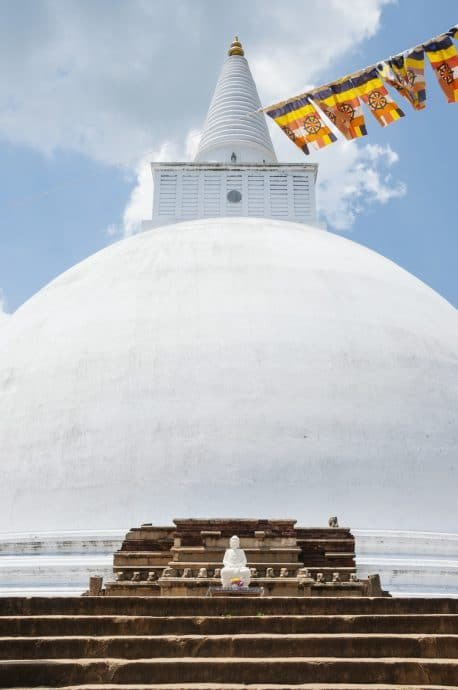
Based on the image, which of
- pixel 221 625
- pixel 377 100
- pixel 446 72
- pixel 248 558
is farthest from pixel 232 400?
pixel 446 72

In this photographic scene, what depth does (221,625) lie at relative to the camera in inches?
210

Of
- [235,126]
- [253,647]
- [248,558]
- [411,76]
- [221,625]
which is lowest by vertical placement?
[253,647]

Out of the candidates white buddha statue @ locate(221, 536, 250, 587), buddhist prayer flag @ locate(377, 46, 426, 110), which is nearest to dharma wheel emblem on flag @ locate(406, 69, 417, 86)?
buddhist prayer flag @ locate(377, 46, 426, 110)

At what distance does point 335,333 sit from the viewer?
12172 mm

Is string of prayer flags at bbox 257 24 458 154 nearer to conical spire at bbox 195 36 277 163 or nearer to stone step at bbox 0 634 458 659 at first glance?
conical spire at bbox 195 36 277 163

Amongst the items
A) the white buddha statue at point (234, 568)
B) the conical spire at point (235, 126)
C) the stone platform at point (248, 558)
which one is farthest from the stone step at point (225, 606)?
the conical spire at point (235, 126)

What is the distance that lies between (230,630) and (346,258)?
10267mm

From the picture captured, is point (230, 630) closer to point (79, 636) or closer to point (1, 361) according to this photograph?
point (79, 636)

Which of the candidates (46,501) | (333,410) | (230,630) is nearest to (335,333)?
(333,410)

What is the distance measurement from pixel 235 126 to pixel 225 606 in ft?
55.4

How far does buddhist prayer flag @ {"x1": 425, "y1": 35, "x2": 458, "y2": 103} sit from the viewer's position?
1098 cm

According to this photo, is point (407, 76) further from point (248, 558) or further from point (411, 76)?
point (248, 558)

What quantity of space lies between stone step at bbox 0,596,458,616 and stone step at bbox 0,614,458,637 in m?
0.39

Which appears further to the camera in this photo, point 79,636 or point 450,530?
point 450,530
